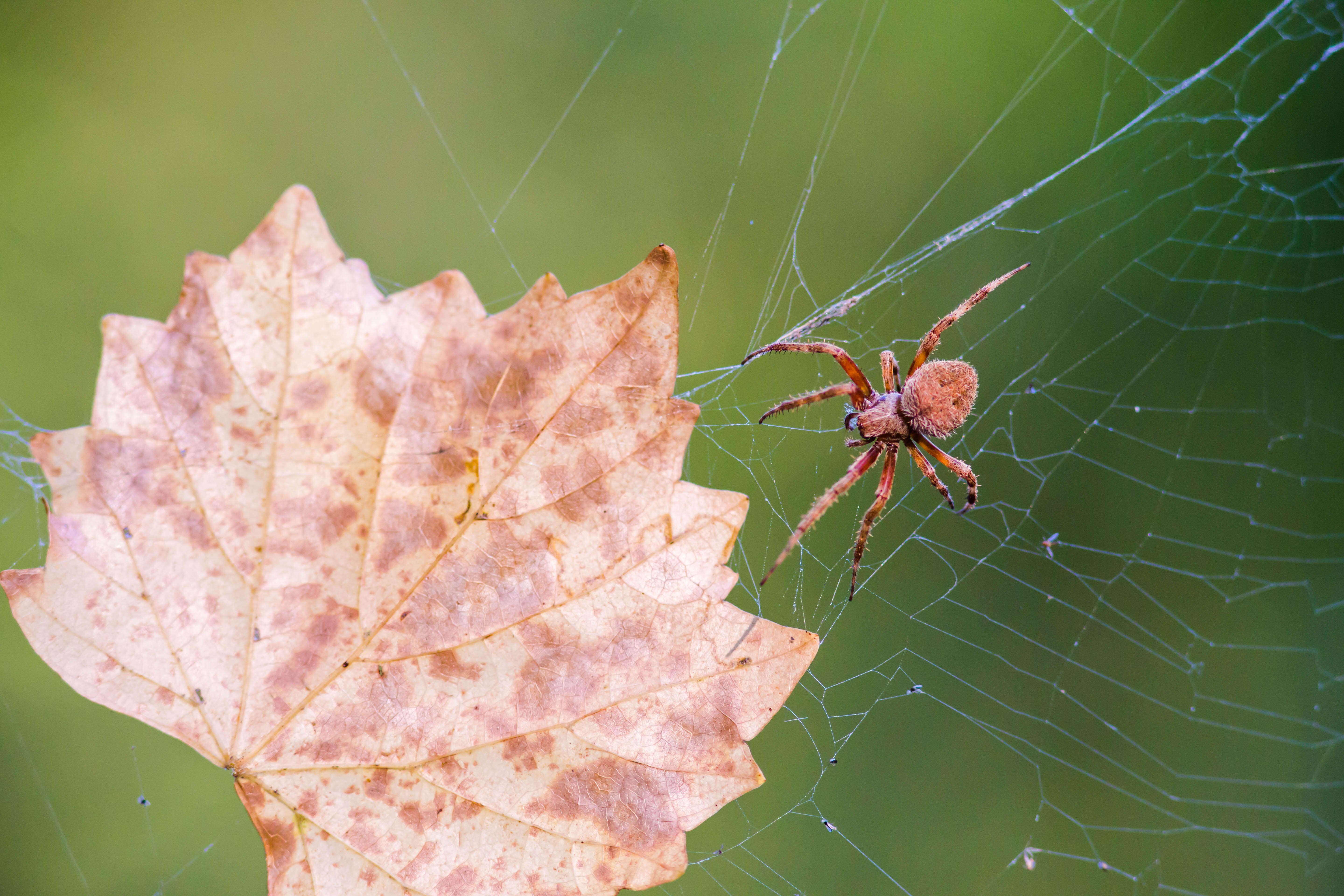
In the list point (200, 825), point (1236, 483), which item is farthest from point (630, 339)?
point (1236, 483)

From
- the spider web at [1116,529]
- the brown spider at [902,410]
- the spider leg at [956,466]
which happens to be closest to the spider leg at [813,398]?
the brown spider at [902,410]

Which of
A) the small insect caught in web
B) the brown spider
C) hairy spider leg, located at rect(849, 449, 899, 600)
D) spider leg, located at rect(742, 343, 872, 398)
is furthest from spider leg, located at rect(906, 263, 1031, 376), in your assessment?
the small insect caught in web

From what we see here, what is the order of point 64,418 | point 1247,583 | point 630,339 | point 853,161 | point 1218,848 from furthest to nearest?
1. point 1247,583
2. point 1218,848
3. point 853,161
4. point 64,418
5. point 630,339

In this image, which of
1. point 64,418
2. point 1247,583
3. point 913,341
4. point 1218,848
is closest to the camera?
point 64,418

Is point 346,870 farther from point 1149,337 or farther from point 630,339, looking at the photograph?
point 1149,337

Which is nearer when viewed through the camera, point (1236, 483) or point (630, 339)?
point (630, 339)

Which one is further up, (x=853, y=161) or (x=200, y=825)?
(x=853, y=161)

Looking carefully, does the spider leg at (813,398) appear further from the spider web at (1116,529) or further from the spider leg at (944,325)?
the spider web at (1116,529)
